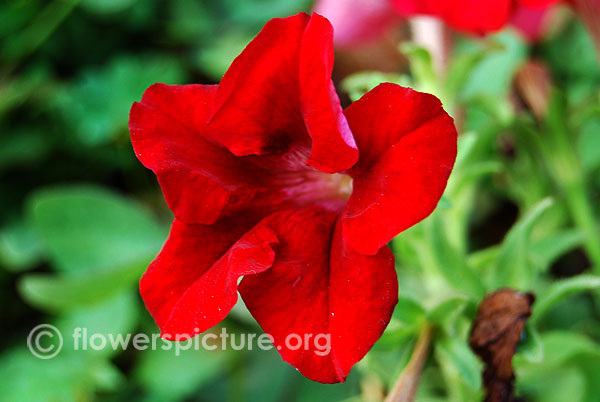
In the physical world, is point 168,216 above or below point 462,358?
above

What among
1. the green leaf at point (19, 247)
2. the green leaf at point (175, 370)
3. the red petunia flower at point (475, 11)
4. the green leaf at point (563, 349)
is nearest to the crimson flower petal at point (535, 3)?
the red petunia flower at point (475, 11)

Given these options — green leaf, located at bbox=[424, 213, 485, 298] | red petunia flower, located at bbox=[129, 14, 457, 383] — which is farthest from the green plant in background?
red petunia flower, located at bbox=[129, 14, 457, 383]

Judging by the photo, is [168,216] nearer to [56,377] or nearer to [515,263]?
[56,377]

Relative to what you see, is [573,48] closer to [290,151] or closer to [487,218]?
[487,218]

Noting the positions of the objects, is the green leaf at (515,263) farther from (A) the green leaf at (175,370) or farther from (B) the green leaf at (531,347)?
(A) the green leaf at (175,370)

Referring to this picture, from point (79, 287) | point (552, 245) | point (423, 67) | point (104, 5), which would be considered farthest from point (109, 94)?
point (552, 245)
